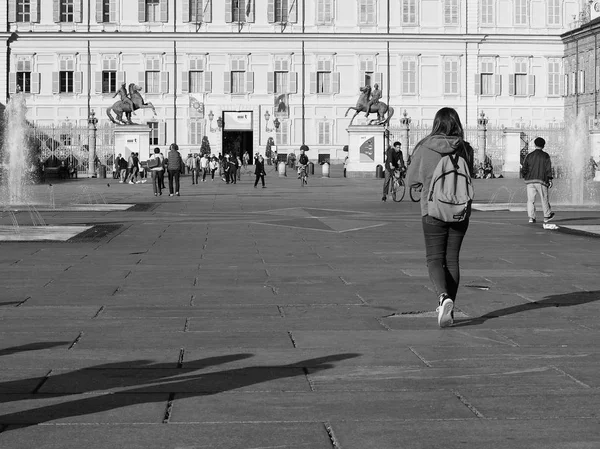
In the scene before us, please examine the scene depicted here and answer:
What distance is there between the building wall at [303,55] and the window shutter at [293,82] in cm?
13

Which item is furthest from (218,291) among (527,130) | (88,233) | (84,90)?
(84,90)

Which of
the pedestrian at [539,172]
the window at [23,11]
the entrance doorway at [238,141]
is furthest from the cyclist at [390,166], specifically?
the window at [23,11]

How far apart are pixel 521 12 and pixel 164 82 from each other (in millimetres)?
21346

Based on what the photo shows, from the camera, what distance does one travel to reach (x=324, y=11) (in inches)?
2945

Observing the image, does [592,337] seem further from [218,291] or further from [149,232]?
[149,232]

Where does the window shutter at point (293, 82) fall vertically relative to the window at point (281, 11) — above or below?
below

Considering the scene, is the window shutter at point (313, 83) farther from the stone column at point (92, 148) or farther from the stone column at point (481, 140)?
the stone column at point (92, 148)

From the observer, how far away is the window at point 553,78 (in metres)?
76.0

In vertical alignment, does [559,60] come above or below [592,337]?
above

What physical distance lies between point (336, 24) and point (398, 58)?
417cm

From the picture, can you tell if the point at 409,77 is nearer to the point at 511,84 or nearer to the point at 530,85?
the point at 511,84

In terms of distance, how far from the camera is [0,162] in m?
51.9

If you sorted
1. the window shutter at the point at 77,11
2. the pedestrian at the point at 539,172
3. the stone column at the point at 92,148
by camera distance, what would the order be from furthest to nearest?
the window shutter at the point at 77,11 → the stone column at the point at 92,148 → the pedestrian at the point at 539,172

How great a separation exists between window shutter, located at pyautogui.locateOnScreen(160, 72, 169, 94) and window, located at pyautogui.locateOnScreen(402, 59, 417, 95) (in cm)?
1387
